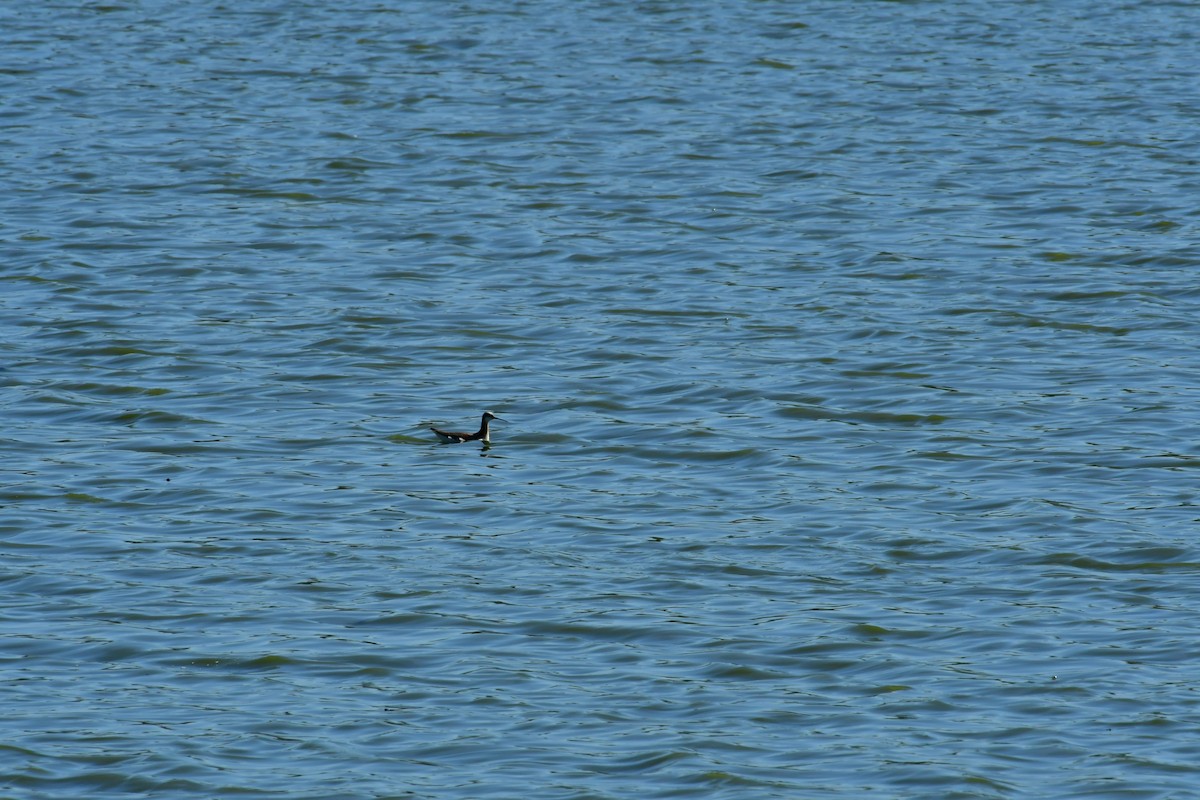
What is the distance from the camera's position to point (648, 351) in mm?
14086

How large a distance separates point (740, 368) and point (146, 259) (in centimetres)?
563

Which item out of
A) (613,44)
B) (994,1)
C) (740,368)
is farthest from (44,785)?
(994,1)

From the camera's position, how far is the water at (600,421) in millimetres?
8328

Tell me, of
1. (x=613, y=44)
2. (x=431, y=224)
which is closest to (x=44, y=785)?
(x=431, y=224)

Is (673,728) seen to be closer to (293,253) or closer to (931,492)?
(931,492)

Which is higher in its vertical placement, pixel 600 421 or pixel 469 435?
pixel 469 435

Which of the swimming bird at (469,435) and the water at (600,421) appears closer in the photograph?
the water at (600,421)

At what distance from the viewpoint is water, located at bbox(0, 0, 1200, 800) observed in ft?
27.3

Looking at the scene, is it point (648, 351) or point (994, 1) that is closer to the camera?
point (648, 351)

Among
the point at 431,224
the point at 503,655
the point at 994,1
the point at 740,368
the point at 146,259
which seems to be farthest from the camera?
the point at 994,1

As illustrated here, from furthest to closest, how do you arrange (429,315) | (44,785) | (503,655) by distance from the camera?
(429,315) → (503,655) → (44,785)

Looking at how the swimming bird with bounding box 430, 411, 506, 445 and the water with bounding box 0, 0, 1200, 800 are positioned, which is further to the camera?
the swimming bird with bounding box 430, 411, 506, 445

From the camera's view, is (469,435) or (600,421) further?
(600,421)

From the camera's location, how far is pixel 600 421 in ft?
41.8
